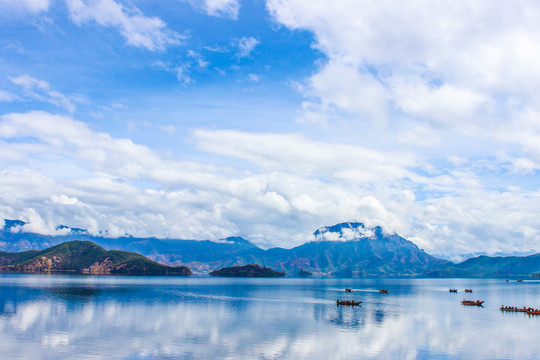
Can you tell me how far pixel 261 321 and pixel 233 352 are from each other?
41.2 meters

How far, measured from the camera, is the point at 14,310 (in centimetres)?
12506

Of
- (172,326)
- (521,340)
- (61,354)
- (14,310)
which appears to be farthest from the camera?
(14,310)

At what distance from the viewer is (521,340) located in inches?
3698

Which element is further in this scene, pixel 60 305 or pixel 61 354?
pixel 60 305

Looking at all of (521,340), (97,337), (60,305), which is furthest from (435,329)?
(60,305)

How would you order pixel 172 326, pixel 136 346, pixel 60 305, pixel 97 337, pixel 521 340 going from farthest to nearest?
1. pixel 60 305
2. pixel 172 326
3. pixel 521 340
4. pixel 97 337
5. pixel 136 346

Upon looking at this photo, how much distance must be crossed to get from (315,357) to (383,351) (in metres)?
15.4

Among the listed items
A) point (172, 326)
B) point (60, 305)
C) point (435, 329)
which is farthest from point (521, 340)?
point (60, 305)

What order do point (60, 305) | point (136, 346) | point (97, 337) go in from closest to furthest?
1. point (136, 346)
2. point (97, 337)
3. point (60, 305)

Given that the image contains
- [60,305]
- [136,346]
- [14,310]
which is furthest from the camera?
[60,305]

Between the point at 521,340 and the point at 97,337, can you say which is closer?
the point at 97,337

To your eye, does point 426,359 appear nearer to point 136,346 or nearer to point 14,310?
point 136,346

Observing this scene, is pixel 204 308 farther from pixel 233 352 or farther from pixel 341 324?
pixel 233 352

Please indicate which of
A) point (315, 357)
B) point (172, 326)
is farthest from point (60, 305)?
point (315, 357)
